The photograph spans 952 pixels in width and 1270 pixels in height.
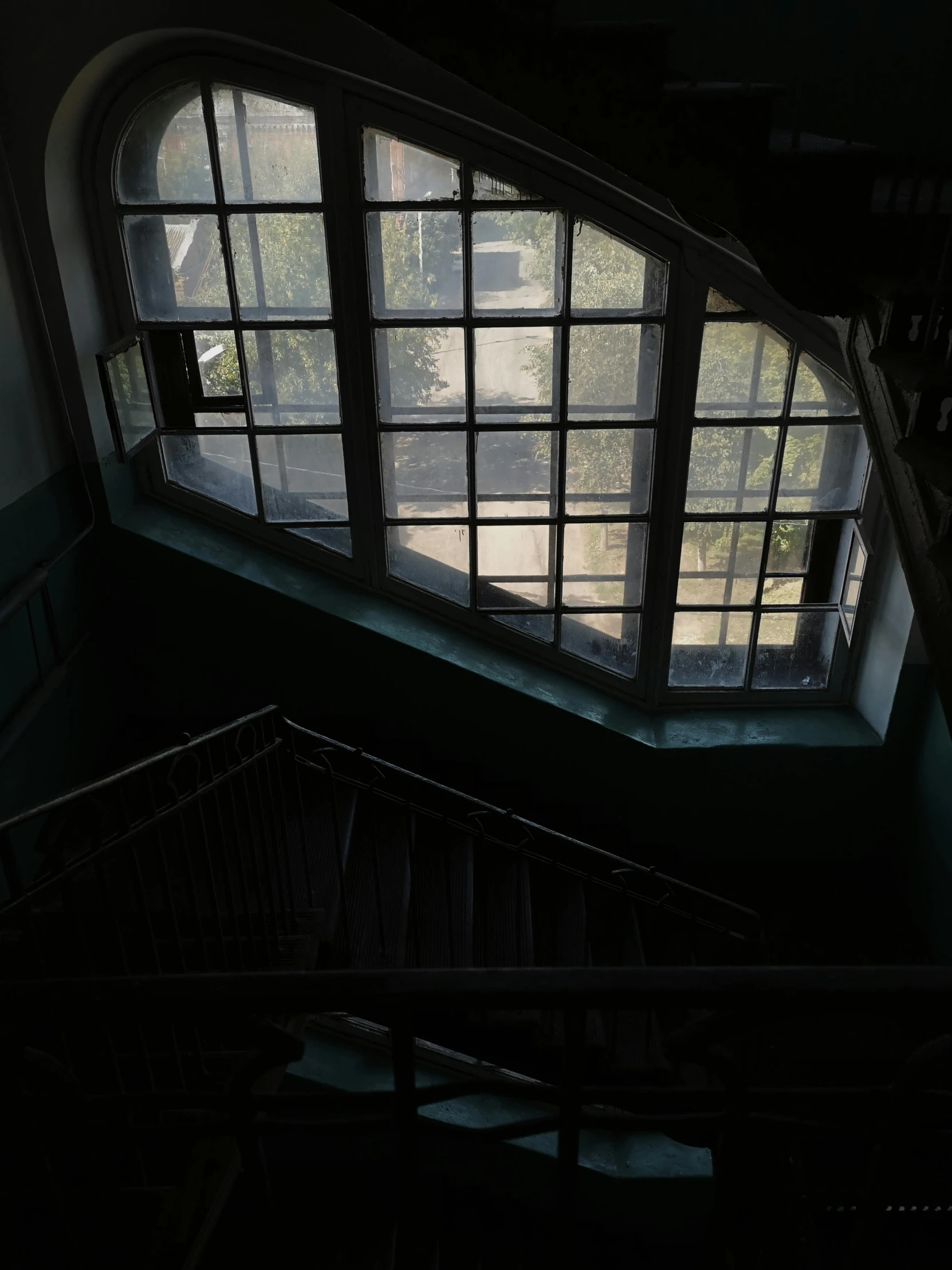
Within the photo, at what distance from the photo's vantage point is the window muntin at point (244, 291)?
13.0 feet

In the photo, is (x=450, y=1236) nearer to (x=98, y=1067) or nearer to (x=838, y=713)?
(x=98, y=1067)

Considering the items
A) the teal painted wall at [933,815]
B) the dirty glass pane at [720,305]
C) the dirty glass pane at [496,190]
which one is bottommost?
the teal painted wall at [933,815]

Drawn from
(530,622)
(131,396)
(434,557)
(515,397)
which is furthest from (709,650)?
(131,396)

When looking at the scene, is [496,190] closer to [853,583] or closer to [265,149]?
[265,149]

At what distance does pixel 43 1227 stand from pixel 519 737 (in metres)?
3.05

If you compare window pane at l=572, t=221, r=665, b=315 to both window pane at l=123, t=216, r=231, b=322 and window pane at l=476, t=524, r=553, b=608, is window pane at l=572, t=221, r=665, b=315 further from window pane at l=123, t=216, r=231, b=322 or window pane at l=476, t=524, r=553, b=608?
window pane at l=123, t=216, r=231, b=322

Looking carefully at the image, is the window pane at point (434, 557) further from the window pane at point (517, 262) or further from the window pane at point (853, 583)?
the window pane at point (853, 583)

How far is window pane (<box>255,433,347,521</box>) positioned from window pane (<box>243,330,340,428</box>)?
0.32 ft

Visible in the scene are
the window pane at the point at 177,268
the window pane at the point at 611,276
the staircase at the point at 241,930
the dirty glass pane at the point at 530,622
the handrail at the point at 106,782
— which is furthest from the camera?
the dirty glass pane at the point at 530,622

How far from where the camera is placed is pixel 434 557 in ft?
15.4

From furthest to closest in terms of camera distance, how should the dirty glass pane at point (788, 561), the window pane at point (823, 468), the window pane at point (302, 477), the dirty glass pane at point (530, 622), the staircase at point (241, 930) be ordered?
the dirty glass pane at point (530, 622), the dirty glass pane at point (788, 561), the window pane at point (302, 477), the window pane at point (823, 468), the staircase at point (241, 930)

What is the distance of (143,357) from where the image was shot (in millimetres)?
4281

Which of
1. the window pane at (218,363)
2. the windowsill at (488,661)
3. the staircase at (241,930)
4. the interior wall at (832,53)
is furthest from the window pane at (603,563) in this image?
the interior wall at (832,53)

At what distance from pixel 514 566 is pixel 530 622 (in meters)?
0.32
